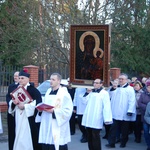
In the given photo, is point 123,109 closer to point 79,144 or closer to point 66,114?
point 79,144

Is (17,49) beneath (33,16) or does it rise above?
beneath

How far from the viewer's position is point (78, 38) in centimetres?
907

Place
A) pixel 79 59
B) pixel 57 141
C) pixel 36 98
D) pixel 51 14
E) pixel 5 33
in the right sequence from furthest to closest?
1. pixel 5 33
2. pixel 51 14
3. pixel 79 59
4. pixel 36 98
5. pixel 57 141

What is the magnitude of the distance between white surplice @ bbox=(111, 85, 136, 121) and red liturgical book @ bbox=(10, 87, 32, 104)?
342cm

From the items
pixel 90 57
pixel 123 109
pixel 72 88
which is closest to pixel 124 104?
pixel 123 109

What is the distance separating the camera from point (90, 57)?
28.9 feet

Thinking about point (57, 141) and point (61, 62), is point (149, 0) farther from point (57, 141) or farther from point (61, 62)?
point (57, 141)

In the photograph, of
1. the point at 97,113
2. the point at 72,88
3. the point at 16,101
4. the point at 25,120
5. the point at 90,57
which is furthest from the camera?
the point at 72,88

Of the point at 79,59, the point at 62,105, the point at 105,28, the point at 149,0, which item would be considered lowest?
the point at 62,105

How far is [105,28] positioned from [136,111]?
3.57 metres

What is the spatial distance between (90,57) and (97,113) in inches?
50.8

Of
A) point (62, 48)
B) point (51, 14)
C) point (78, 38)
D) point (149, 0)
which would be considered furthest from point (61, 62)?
point (78, 38)

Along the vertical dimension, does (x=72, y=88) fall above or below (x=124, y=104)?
above

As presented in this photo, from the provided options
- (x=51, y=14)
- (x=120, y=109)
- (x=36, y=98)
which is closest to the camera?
(x=36, y=98)
